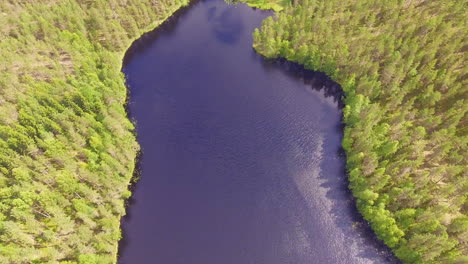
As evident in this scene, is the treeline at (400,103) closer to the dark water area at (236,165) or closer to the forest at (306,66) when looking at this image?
the forest at (306,66)

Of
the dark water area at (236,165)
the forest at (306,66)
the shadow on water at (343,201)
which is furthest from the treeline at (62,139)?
the shadow on water at (343,201)

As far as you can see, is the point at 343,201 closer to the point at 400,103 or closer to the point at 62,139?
the point at 400,103

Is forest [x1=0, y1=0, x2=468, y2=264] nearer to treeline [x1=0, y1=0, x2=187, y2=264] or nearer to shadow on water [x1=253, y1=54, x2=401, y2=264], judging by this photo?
treeline [x1=0, y1=0, x2=187, y2=264]

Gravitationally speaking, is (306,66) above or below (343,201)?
above

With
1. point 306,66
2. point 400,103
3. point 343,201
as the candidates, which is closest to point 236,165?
point 343,201

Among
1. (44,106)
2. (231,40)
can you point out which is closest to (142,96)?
(44,106)
